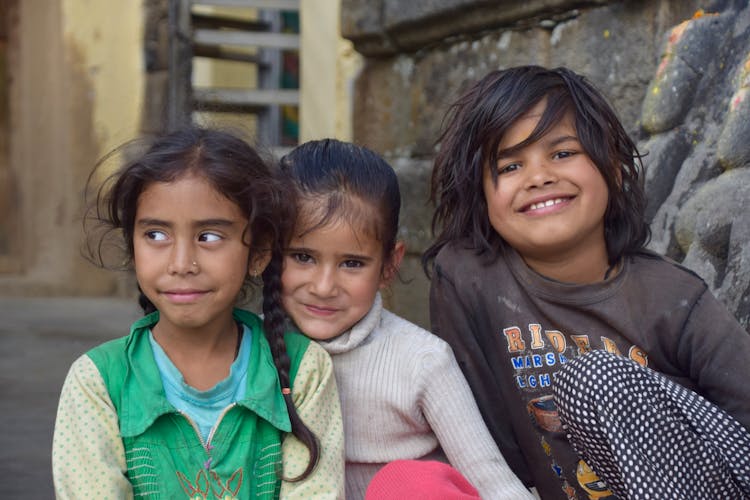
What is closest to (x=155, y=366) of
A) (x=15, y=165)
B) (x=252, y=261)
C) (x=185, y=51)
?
(x=252, y=261)

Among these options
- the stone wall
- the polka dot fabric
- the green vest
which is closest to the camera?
the polka dot fabric

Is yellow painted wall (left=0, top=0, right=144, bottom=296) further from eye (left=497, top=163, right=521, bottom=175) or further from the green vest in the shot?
the green vest

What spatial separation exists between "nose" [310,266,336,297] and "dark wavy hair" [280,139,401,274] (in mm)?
84

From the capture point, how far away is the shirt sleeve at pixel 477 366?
227 cm

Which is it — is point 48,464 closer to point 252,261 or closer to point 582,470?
point 252,261

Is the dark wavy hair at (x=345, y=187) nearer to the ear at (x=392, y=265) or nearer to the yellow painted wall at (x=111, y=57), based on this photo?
the ear at (x=392, y=265)

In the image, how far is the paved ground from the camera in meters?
2.66

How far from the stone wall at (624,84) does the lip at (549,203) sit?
48 cm

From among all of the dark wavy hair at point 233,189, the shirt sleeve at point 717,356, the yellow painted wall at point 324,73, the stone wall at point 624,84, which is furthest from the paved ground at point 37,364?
the shirt sleeve at point 717,356

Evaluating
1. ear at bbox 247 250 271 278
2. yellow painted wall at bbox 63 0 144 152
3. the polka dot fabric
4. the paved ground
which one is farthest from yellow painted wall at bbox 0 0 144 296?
the polka dot fabric

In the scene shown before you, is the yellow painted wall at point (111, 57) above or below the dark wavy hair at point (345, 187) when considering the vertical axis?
above

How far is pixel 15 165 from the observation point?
238 inches

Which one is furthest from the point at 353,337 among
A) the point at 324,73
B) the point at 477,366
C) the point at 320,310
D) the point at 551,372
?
the point at 324,73

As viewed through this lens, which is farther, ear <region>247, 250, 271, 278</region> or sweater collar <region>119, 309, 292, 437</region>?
ear <region>247, 250, 271, 278</region>
